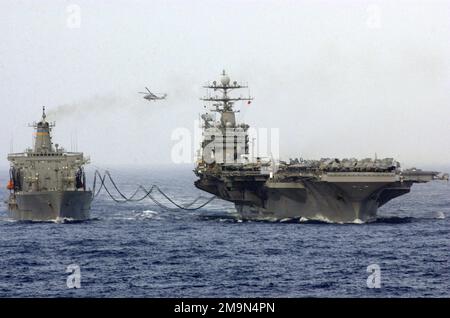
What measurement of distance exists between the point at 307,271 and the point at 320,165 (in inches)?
793

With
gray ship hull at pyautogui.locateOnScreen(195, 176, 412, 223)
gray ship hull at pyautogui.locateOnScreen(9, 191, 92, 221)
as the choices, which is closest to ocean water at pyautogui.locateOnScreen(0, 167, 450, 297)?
gray ship hull at pyautogui.locateOnScreen(9, 191, 92, 221)

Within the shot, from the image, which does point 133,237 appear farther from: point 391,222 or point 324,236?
point 391,222

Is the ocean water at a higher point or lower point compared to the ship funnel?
lower

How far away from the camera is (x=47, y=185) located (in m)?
56.3

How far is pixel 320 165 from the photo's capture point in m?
52.9

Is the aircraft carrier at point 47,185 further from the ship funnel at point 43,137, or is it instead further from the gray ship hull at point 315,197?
the gray ship hull at point 315,197

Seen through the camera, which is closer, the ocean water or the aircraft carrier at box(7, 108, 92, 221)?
the ocean water

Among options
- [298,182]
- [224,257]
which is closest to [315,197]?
[298,182]

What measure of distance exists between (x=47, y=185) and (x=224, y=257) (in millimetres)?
22467

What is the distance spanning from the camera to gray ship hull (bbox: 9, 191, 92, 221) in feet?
180

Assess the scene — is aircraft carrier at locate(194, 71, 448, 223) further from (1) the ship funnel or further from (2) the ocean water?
(1) the ship funnel

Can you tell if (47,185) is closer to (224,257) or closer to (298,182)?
(298,182)

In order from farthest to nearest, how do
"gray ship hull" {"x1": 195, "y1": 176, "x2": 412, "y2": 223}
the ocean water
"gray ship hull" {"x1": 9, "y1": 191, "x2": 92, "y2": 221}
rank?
"gray ship hull" {"x1": 9, "y1": 191, "x2": 92, "y2": 221} < "gray ship hull" {"x1": 195, "y1": 176, "x2": 412, "y2": 223} < the ocean water

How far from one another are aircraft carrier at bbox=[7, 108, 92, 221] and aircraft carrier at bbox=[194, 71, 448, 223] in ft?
31.4
